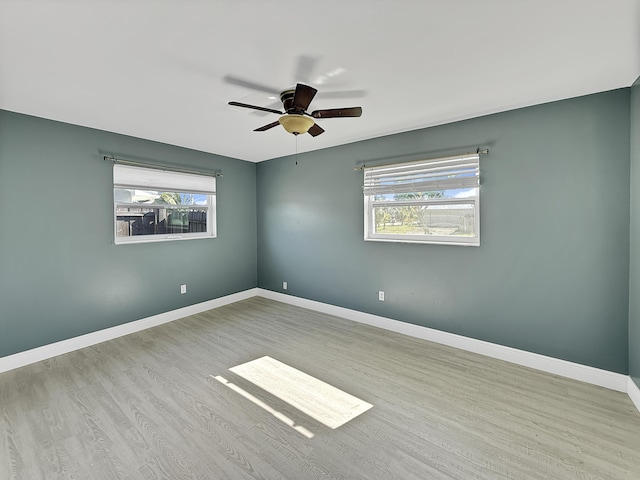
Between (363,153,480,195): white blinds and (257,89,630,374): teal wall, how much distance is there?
104 millimetres

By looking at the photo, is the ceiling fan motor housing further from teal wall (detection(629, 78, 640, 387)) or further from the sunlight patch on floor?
teal wall (detection(629, 78, 640, 387))

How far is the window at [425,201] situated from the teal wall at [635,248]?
105 centimetres

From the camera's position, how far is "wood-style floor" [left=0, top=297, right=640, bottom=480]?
1.59 m

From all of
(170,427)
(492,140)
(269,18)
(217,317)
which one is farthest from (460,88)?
(217,317)

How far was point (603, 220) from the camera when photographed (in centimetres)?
230

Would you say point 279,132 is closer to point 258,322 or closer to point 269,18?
point 269,18

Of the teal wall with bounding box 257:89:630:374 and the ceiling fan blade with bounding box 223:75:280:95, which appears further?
the teal wall with bounding box 257:89:630:374

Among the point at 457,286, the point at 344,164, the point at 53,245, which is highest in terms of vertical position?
the point at 344,164

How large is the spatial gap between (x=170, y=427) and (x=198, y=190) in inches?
118

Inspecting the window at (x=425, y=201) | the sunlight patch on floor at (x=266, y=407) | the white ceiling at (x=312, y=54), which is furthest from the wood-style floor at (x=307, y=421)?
the white ceiling at (x=312, y=54)

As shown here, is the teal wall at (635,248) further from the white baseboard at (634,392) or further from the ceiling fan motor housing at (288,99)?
the ceiling fan motor housing at (288,99)

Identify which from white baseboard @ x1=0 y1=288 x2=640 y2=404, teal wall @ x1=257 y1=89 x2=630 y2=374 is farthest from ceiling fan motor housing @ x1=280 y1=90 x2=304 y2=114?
white baseboard @ x1=0 y1=288 x2=640 y2=404

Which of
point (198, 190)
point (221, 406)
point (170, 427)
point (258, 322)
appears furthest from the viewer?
point (198, 190)

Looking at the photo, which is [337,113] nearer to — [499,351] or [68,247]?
[499,351]
